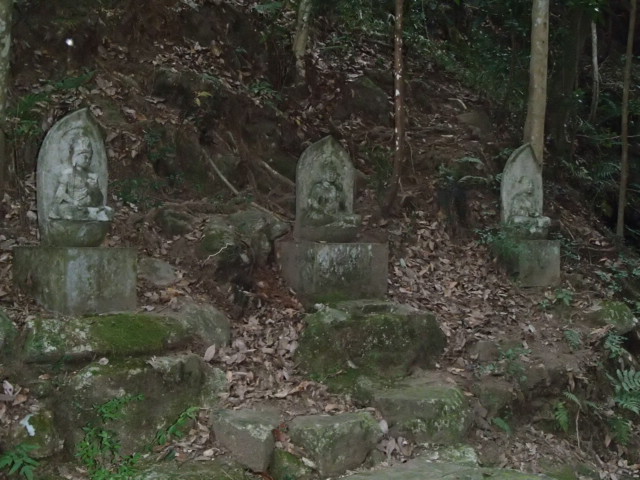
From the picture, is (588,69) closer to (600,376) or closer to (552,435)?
(600,376)

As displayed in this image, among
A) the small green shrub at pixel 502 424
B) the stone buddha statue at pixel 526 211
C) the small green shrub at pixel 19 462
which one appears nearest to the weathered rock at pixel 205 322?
the small green shrub at pixel 19 462

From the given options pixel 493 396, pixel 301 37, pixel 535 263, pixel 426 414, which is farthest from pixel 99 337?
pixel 301 37

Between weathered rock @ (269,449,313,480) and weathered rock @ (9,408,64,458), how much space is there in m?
1.52

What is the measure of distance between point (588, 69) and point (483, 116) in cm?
435

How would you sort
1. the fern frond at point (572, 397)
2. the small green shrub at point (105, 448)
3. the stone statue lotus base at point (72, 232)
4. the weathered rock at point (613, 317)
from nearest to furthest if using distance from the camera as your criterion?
1. the small green shrub at point (105, 448)
2. the stone statue lotus base at point (72, 232)
3. the fern frond at point (572, 397)
4. the weathered rock at point (613, 317)

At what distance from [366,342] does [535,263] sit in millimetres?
3143

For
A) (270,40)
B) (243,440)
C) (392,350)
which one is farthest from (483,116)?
(243,440)

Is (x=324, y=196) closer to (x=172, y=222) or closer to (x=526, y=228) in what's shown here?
(x=172, y=222)

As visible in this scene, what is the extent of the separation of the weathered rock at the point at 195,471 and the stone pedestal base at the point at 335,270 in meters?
2.38

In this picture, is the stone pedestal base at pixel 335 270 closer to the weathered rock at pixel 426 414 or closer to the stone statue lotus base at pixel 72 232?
the weathered rock at pixel 426 414

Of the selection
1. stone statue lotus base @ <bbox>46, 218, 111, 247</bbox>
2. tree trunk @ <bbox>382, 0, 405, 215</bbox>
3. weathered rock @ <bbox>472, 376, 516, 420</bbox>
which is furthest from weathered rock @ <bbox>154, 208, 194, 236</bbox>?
weathered rock @ <bbox>472, 376, 516, 420</bbox>

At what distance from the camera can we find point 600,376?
21.8 ft

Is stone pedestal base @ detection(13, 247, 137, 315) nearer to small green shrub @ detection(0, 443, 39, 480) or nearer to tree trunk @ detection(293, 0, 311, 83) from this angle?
small green shrub @ detection(0, 443, 39, 480)

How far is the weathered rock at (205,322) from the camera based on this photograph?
5617mm
